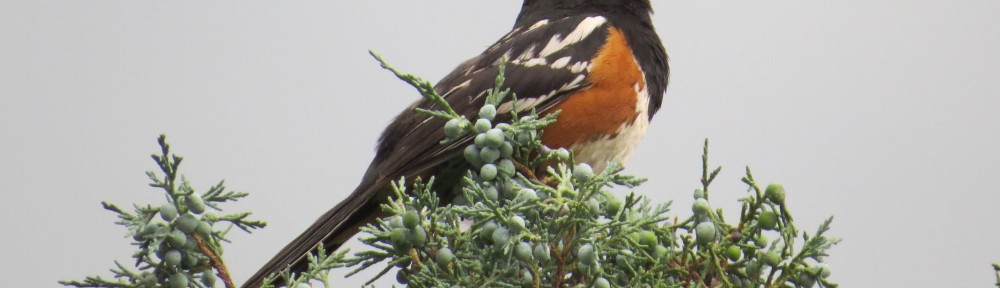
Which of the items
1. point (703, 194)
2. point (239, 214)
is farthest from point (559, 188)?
point (239, 214)

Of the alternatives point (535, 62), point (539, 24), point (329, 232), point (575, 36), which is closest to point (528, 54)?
point (535, 62)

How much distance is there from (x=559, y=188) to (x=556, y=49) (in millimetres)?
1226

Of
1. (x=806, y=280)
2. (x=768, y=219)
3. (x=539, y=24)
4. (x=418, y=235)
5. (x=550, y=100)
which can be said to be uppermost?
(x=539, y=24)

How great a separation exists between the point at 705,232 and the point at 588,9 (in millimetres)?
1576

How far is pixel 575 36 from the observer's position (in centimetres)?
294

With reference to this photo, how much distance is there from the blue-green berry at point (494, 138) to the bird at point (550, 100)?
2.28 feet

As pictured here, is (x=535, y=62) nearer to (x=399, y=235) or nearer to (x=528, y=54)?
(x=528, y=54)

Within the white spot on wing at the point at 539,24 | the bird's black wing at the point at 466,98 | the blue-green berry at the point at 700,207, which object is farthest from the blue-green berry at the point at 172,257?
the white spot on wing at the point at 539,24

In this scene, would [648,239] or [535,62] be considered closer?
[648,239]

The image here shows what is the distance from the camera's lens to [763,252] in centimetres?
179

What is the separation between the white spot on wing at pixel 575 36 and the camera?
2.88 m

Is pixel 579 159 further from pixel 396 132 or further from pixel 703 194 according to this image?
pixel 703 194

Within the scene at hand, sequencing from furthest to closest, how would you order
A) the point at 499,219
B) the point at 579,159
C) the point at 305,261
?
1. the point at 579,159
2. the point at 305,261
3. the point at 499,219

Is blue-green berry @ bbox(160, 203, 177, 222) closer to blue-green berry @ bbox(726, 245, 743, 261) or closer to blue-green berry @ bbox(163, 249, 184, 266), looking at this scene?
blue-green berry @ bbox(163, 249, 184, 266)
